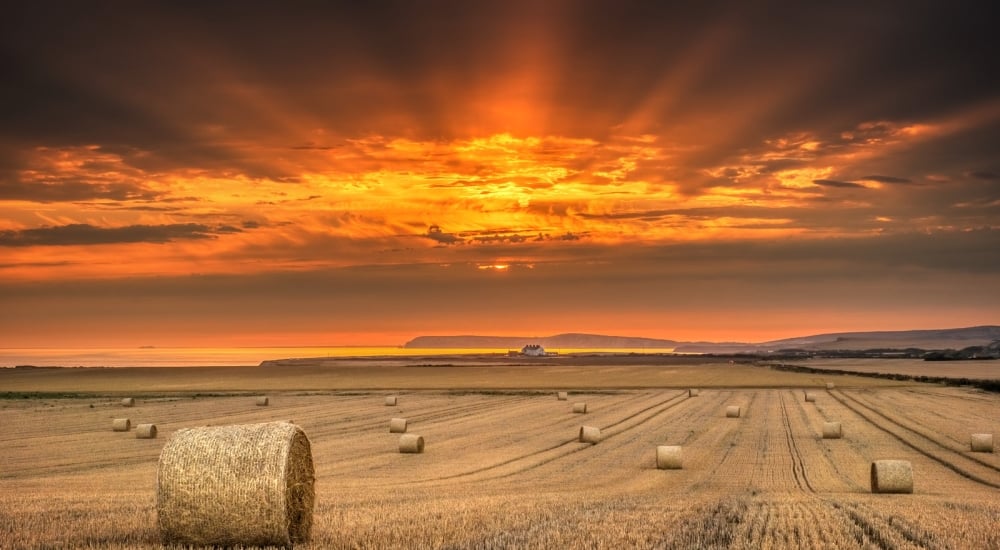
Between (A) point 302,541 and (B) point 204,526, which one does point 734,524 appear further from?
(B) point 204,526

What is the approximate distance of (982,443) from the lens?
1064 inches

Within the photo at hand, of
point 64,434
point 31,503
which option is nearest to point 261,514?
point 31,503

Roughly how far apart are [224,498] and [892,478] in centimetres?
1285

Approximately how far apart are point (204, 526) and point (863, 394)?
162ft

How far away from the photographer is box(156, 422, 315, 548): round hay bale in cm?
1298

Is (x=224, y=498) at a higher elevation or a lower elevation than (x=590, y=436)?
higher

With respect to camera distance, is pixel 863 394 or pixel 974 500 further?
pixel 863 394

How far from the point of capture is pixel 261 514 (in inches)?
513

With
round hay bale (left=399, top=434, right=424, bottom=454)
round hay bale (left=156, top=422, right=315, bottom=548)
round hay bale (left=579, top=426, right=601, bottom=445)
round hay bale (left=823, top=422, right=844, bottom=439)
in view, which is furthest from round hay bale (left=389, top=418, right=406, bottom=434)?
round hay bale (left=156, top=422, right=315, bottom=548)

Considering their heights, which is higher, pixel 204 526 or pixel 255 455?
pixel 255 455

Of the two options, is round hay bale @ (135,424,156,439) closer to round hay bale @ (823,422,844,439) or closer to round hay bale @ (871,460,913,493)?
round hay bale @ (823,422,844,439)

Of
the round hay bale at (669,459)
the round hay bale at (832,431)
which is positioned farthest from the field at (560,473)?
the round hay bale at (832,431)

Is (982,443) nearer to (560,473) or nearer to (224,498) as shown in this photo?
(560,473)

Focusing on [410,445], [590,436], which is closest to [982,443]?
[590,436]
